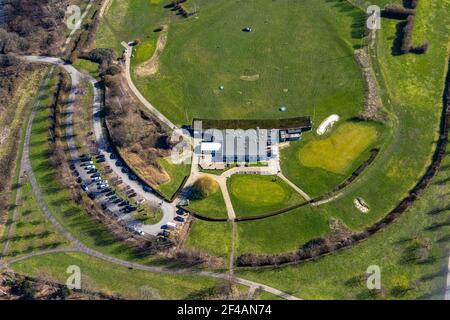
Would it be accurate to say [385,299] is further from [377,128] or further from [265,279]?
[377,128]

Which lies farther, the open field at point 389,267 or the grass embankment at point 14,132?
the grass embankment at point 14,132

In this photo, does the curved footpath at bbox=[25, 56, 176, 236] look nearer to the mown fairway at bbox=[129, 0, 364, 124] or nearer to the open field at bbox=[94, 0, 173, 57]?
the open field at bbox=[94, 0, 173, 57]

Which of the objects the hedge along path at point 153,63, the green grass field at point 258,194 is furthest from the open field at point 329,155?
the hedge along path at point 153,63

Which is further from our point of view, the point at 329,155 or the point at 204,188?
the point at 329,155

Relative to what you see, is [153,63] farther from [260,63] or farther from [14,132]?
[14,132]

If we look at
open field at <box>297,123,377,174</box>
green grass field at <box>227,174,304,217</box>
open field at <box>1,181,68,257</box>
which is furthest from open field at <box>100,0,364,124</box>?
open field at <box>1,181,68,257</box>

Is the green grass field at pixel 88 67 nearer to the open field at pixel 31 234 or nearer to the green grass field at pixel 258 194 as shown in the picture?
the open field at pixel 31 234

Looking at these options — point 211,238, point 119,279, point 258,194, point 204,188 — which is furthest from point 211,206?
point 119,279
